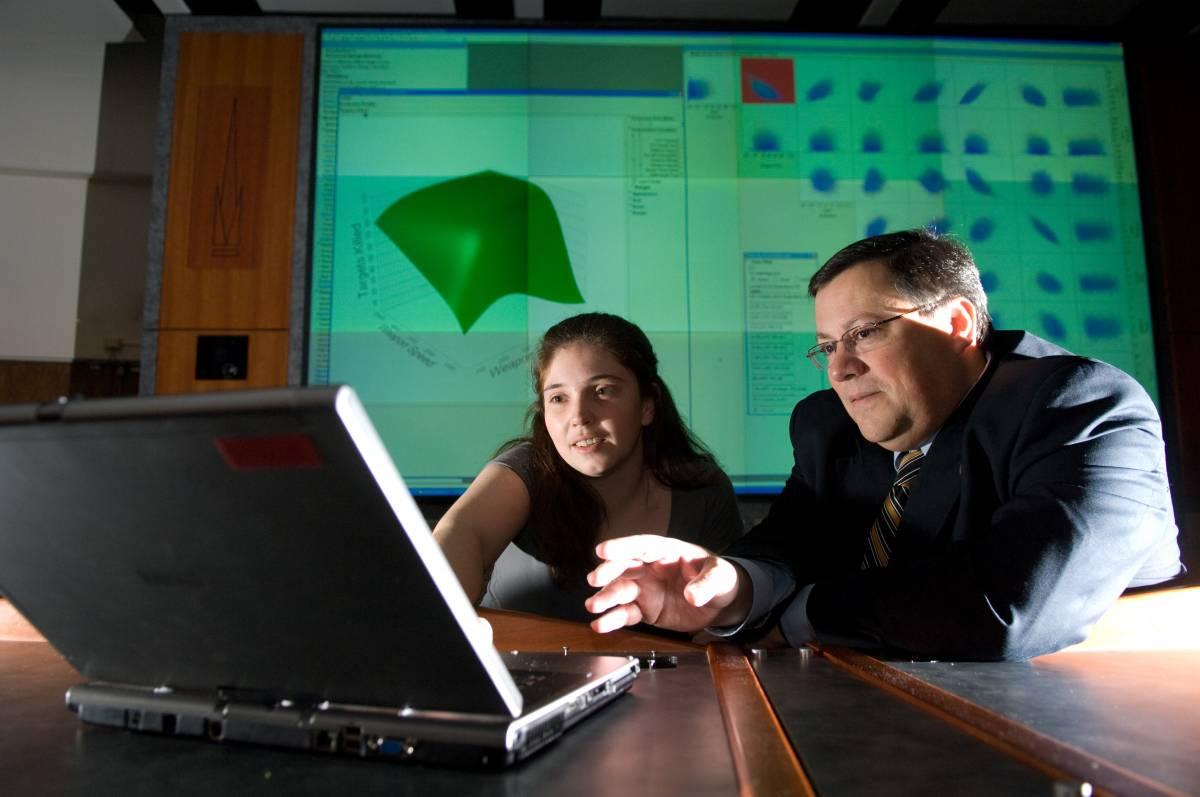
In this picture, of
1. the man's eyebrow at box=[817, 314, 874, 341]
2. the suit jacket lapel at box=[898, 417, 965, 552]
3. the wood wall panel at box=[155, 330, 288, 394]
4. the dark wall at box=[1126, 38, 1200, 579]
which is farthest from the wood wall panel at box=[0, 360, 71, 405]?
the dark wall at box=[1126, 38, 1200, 579]

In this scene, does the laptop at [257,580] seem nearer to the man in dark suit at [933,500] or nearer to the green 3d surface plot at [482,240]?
the man in dark suit at [933,500]

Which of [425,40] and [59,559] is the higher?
[425,40]

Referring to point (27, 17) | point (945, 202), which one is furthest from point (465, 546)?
point (27, 17)

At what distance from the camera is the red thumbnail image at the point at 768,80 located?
242 centimetres

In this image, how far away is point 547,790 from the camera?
33 centimetres

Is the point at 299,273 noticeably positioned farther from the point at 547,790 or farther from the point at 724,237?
the point at 547,790

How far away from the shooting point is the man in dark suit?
0.77 metres

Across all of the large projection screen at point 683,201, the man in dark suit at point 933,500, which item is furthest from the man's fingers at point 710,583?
the large projection screen at point 683,201

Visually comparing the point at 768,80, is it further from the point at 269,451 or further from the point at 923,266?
the point at 269,451

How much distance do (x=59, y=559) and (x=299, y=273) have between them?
2024 millimetres

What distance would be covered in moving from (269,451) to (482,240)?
2.10 m

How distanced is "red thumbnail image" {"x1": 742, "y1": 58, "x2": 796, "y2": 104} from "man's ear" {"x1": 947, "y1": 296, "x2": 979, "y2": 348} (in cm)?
146

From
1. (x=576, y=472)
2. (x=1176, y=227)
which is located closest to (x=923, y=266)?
(x=576, y=472)

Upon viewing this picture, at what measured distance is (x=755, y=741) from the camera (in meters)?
0.39
